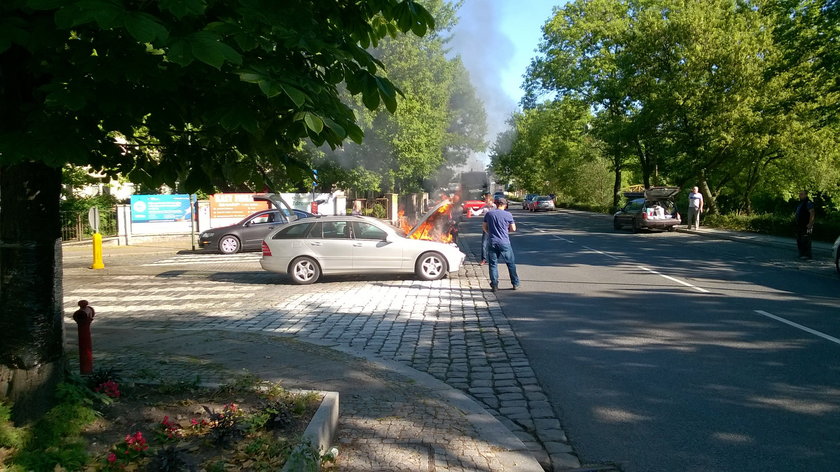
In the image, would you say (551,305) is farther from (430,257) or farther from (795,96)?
(795,96)

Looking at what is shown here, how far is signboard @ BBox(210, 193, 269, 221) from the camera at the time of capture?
25.4 meters

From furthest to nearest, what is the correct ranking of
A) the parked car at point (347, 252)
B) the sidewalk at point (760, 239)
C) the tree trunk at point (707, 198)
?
the tree trunk at point (707, 198) → the sidewalk at point (760, 239) → the parked car at point (347, 252)

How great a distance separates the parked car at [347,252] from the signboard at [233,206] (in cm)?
1344

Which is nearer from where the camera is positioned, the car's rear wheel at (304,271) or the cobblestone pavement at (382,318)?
the cobblestone pavement at (382,318)

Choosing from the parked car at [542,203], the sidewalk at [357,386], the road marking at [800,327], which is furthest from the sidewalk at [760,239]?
the parked car at [542,203]

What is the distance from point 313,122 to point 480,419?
9.24 ft

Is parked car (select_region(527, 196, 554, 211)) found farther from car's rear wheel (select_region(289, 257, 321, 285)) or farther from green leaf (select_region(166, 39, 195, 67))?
green leaf (select_region(166, 39, 195, 67))

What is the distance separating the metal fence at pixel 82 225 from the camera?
22452 millimetres

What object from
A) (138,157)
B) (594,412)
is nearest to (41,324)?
(138,157)

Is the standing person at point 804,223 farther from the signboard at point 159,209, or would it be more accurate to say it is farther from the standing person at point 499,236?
the signboard at point 159,209

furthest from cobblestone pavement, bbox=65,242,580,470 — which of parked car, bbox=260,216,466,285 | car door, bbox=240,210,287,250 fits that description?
car door, bbox=240,210,287,250

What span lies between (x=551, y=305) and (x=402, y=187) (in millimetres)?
27943

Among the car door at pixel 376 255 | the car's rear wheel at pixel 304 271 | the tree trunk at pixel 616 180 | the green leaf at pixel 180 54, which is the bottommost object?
the car's rear wheel at pixel 304 271

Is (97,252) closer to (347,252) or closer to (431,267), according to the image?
(347,252)
